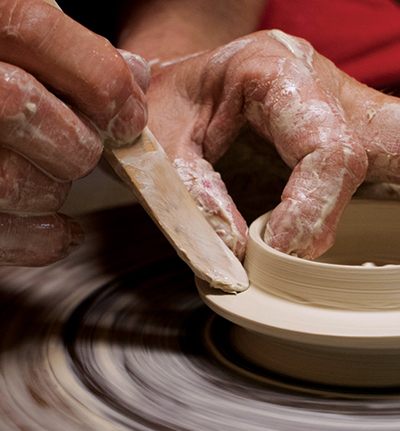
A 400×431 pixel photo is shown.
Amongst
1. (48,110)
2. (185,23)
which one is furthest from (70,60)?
(185,23)

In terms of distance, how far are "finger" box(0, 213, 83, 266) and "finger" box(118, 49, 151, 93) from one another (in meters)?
0.27

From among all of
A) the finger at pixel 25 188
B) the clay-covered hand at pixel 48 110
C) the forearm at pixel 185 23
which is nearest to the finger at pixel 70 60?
the clay-covered hand at pixel 48 110

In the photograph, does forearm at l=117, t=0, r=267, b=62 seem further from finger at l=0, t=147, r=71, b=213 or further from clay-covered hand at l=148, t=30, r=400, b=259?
finger at l=0, t=147, r=71, b=213

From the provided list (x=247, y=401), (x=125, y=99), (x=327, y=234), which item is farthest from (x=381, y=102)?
(x=247, y=401)

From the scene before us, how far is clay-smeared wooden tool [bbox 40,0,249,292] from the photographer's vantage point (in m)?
Answer: 0.79

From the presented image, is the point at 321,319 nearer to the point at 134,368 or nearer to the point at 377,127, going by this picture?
the point at 134,368

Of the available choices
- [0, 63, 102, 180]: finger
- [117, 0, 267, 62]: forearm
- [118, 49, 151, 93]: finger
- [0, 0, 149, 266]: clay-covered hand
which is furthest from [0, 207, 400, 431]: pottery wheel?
[117, 0, 267, 62]: forearm

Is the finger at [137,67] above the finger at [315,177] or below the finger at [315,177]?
above

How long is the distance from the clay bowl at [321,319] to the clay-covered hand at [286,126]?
0.11 meters

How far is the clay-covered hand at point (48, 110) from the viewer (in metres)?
0.64

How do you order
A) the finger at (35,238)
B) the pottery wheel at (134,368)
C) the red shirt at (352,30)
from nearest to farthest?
the pottery wheel at (134,368) → the finger at (35,238) → the red shirt at (352,30)

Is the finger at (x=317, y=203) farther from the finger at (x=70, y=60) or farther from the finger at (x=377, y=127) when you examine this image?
the finger at (x=70, y=60)

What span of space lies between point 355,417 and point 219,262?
32cm

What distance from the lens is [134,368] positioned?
0.73m
